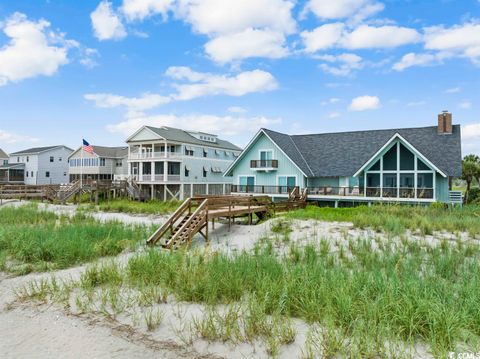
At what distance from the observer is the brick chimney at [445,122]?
26359mm

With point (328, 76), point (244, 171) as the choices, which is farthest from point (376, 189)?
point (244, 171)

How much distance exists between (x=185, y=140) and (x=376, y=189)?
2327 centimetres

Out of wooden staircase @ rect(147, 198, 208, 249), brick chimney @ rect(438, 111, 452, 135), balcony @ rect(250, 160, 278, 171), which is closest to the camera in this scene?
wooden staircase @ rect(147, 198, 208, 249)

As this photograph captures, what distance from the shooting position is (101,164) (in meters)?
47.7

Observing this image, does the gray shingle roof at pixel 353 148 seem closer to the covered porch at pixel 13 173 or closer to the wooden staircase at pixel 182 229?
the wooden staircase at pixel 182 229

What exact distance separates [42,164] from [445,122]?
59.0 meters

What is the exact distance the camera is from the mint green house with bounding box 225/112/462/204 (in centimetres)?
2419

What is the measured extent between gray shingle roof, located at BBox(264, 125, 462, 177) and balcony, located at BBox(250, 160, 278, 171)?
5.37ft

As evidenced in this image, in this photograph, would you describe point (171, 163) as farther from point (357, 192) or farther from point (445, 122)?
point (445, 122)

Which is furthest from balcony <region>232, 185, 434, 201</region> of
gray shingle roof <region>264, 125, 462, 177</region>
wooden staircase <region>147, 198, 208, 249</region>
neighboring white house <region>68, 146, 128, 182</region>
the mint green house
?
neighboring white house <region>68, 146, 128, 182</region>

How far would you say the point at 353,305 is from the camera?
205 inches

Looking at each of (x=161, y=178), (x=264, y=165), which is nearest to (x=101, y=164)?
(x=161, y=178)

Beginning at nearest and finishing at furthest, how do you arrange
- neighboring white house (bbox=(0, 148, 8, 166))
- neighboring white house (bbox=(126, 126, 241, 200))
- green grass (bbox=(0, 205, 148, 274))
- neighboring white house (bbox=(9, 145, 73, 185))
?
green grass (bbox=(0, 205, 148, 274)), neighboring white house (bbox=(126, 126, 241, 200)), neighboring white house (bbox=(9, 145, 73, 185)), neighboring white house (bbox=(0, 148, 8, 166))

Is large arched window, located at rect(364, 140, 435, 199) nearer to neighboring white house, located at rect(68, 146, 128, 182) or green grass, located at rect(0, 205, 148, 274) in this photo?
green grass, located at rect(0, 205, 148, 274)
